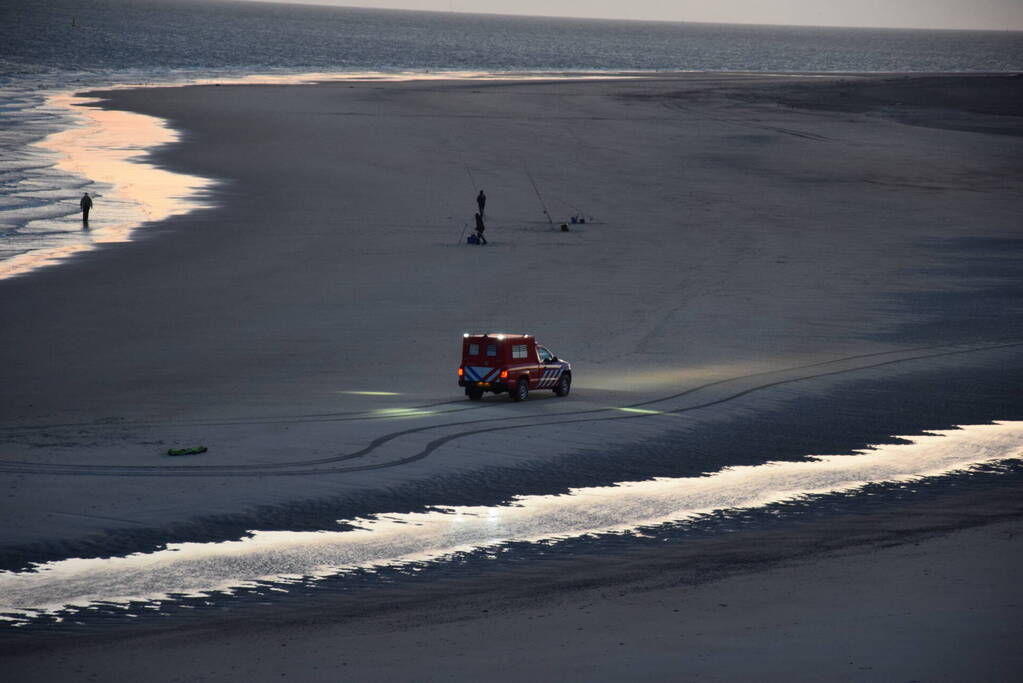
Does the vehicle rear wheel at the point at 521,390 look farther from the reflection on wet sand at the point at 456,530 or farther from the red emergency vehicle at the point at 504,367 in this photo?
the reflection on wet sand at the point at 456,530

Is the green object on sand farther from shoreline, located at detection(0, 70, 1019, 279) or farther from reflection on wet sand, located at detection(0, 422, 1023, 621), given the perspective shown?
shoreline, located at detection(0, 70, 1019, 279)

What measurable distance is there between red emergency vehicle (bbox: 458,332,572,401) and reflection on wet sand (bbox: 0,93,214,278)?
1925cm

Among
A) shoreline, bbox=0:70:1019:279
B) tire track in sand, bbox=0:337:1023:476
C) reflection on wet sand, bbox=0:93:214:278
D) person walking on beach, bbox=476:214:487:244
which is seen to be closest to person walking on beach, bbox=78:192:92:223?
reflection on wet sand, bbox=0:93:214:278

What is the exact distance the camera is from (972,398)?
2764cm

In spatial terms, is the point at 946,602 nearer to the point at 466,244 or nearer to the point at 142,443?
the point at 142,443

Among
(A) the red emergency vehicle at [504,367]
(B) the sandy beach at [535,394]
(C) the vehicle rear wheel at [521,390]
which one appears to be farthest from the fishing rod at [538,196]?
(C) the vehicle rear wheel at [521,390]

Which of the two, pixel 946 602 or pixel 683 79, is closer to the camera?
pixel 946 602

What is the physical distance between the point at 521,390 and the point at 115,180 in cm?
3934

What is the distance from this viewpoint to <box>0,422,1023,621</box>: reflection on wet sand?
15.6 metres

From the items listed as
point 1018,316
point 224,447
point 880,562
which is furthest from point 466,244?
point 880,562

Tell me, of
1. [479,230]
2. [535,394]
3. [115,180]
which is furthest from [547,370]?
[115,180]

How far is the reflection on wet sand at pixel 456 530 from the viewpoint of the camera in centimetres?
1563

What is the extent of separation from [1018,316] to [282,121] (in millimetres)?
54278

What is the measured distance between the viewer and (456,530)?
18.2m
